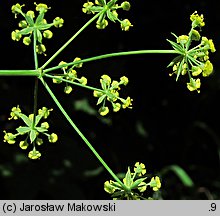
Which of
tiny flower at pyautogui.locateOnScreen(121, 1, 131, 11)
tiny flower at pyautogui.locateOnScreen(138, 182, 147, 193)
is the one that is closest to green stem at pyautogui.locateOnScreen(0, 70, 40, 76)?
tiny flower at pyautogui.locateOnScreen(121, 1, 131, 11)

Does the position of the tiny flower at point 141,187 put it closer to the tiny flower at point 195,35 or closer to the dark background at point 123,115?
the tiny flower at point 195,35

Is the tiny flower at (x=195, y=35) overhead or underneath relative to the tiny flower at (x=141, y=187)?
overhead

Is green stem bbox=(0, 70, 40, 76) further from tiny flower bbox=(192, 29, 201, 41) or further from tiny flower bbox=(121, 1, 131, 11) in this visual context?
tiny flower bbox=(192, 29, 201, 41)

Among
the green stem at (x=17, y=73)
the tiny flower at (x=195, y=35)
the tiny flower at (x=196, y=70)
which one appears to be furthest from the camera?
the tiny flower at (x=195, y=35)

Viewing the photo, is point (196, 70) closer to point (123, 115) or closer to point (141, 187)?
point (141, 187)

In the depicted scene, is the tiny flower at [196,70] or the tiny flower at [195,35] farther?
the tiny flower at [195,35]

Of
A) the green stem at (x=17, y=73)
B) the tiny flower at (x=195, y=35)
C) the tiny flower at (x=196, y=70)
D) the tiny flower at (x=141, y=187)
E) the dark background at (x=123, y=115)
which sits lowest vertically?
the tiny flower at (x=141, y=187)

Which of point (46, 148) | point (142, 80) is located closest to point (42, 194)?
point (46, 148)

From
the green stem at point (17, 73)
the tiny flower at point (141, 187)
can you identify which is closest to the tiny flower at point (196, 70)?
the tiny flower at point (141, 187)

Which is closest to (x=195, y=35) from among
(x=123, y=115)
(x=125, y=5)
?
(x=125, y=5)

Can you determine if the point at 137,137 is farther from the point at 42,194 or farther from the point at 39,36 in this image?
the point at 39,36
